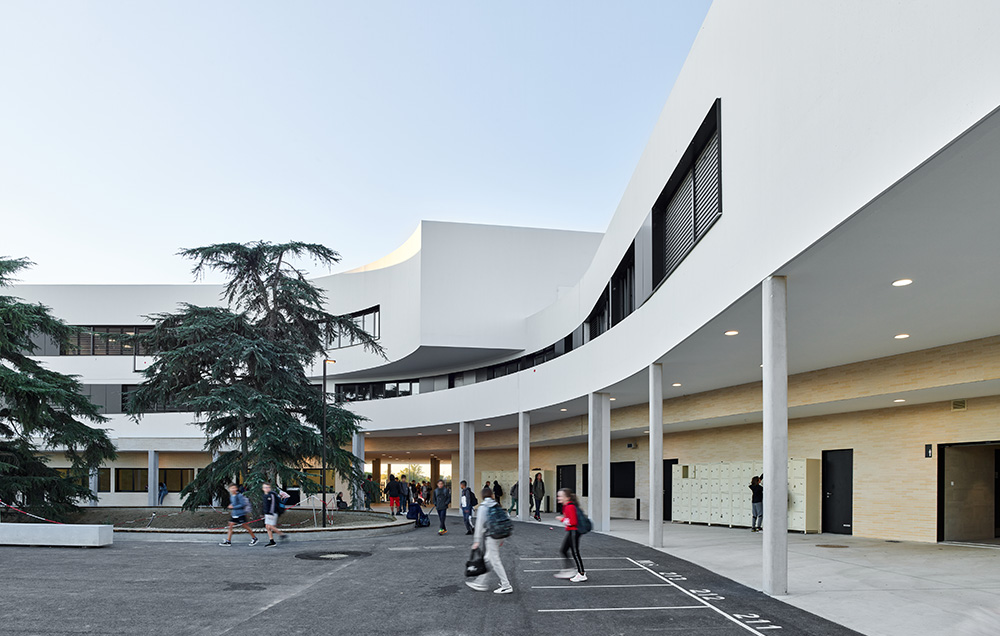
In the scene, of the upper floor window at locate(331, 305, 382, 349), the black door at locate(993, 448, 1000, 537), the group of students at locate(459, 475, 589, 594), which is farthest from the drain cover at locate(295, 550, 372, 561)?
the upper floor window at locate(331, 305, 382, 349)

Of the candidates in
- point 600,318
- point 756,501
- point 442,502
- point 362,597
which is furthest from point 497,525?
point 600,318

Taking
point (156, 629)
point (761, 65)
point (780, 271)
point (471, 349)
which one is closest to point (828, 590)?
point (780, 271)

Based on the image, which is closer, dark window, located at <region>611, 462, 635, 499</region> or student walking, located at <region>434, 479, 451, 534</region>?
student walking, located at <region>434, 479, 451, 534</region>

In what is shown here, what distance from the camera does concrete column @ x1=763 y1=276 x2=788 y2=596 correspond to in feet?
34.0

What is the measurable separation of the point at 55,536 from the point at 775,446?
15.4 meters

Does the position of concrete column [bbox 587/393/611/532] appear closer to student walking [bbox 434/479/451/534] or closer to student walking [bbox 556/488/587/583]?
student walking [bbox 434/479/451/534]

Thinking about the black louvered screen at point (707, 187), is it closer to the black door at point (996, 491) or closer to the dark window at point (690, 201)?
the dark window at point (690, 201)

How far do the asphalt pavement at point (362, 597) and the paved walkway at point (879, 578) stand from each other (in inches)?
22.4

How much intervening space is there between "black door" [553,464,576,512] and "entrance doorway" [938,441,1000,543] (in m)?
19.3

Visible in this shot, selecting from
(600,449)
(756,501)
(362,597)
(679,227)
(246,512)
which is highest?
(679,227)

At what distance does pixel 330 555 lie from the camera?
17.0 metres

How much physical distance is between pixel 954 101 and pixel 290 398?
23.0m

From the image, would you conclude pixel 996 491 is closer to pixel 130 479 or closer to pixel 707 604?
pixel 707 604

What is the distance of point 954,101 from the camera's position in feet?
19.4
